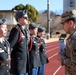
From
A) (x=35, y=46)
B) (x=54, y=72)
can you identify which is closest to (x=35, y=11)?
(x=54, y=72)

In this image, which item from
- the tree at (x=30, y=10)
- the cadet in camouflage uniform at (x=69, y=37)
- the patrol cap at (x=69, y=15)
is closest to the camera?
the cadet in camouflage uniform at (x=69, y=37)

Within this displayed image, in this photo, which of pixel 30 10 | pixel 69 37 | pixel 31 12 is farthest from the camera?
pixel 31 12

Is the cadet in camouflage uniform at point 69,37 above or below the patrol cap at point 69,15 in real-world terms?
below

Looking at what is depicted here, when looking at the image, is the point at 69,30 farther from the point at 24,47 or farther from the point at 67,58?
the point at 24,47

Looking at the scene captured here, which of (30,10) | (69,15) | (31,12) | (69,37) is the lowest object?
(69,37)

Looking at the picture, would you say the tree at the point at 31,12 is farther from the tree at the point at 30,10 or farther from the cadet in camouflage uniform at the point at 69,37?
the cadet in camouflage uniform at the point at 69,37

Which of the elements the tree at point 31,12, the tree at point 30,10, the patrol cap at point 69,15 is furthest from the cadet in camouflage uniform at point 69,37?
the tree at point 31,12

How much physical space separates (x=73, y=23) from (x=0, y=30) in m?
1.42

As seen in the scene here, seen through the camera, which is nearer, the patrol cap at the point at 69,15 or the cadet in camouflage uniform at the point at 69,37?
the cadet in camouflage uniform at the point at 69,37

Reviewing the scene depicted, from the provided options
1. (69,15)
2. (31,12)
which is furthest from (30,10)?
(69,15)

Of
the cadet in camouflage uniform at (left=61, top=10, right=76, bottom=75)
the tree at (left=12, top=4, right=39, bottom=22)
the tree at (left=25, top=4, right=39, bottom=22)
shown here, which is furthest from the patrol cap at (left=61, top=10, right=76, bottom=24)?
the tree at (left=25, top=4, right=39, bottom=22)

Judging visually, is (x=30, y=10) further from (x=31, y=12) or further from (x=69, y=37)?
(x=69, y=37)

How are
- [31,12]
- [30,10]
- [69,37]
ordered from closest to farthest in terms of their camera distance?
[69,37] < [30,10] < [31,12]

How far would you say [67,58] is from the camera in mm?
3283
